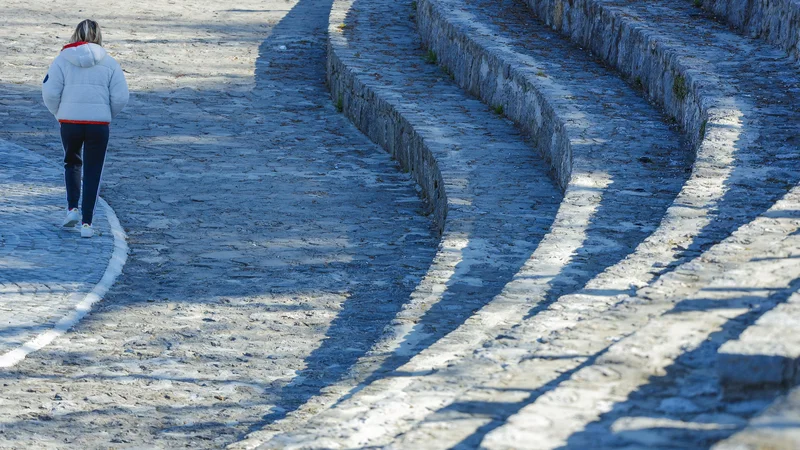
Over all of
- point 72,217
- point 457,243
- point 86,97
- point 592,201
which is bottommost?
point 72,217

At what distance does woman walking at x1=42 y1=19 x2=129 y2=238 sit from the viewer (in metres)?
7.26

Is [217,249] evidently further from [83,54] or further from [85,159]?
[83,54]

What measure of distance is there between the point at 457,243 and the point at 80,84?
2.69m

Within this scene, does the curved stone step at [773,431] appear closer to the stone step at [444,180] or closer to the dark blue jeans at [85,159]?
the stone step at [444,180]

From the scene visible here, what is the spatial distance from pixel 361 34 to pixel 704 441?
10.9 m

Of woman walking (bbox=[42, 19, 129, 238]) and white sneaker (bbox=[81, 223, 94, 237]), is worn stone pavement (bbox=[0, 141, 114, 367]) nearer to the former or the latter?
white sneaker (bbox=[81, 223, 94, 237])

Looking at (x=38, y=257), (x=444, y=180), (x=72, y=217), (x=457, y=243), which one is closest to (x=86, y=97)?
(x=72, y=217)

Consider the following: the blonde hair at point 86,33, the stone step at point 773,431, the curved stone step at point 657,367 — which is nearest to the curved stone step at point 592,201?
the curved stone step at point 657,367

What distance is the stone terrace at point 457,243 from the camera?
3562mm

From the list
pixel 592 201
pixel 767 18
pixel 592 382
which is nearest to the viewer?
pixel 592 382

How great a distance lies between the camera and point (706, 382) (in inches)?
137

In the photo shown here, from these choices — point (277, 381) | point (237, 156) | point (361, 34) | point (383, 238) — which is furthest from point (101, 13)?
point (277, 381)

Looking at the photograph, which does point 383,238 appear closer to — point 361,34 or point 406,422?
point 406,422

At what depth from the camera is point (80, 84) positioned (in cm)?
726
